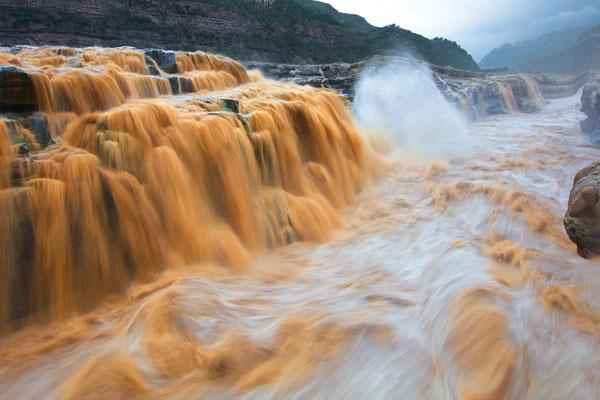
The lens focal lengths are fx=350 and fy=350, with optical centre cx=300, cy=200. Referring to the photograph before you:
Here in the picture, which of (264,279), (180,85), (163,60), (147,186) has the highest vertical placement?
(163,60)

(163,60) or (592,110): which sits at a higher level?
(163,60)

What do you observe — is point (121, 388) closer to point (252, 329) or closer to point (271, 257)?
point (252, 329)

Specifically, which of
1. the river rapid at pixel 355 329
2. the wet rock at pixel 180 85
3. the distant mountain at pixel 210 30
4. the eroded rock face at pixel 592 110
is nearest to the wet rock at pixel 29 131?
the river rapid at pixel 355 329

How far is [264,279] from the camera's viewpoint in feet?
12.2

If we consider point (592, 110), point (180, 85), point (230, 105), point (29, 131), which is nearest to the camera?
point (29, 131)

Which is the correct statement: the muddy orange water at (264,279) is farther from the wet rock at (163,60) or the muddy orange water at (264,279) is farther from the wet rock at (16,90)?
the wet rock at (163,60)

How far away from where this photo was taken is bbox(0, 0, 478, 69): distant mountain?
27.9 meters

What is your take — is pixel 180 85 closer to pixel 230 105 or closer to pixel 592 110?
pixel 230 105

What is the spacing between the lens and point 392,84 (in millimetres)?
14227

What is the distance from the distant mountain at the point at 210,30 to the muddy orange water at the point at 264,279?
101 ft

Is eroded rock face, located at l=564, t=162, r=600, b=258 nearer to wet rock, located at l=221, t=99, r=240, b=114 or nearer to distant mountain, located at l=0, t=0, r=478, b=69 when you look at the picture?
wet rock, located at l=221, t=99, r=240, b=114

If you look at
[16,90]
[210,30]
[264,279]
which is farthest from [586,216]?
[210,30]

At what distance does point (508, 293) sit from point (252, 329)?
212 centimetres

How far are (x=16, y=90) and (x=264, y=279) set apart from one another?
417cm
